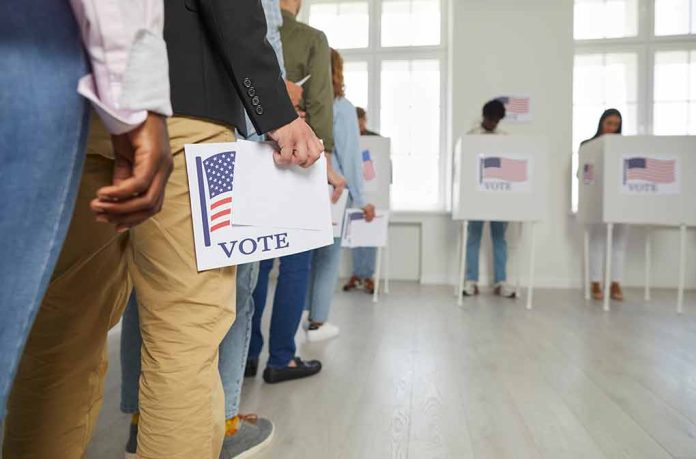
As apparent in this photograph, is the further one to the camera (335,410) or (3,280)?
(335,410)

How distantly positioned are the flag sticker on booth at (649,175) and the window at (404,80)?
5.90 feet

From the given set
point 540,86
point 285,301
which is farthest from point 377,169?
point 285,301

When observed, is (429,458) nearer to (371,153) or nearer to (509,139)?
(509,139)

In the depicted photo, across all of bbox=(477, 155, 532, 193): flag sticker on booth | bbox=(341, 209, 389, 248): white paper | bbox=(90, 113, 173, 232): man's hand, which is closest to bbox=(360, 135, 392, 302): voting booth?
bbox=(341, 209, 389, 248): white paper

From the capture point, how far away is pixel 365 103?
4871mm

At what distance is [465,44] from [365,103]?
1039 millimetres

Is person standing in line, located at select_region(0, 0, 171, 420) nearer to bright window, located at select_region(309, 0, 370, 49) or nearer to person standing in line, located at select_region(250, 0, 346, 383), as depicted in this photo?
person standing in line, located at select_region(250, 0, 346, 383)

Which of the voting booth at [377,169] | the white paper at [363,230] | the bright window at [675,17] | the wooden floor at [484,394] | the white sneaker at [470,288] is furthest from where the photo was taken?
the bright window at [675,17]

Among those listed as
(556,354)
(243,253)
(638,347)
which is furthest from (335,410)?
(638,347)

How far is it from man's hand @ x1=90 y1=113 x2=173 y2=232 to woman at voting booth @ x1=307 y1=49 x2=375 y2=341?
1.64m

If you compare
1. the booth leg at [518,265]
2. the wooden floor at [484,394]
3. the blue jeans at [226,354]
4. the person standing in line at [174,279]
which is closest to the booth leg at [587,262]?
the booth leg at [518,265]

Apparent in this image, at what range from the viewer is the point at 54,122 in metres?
0.42

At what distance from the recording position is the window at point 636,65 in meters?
4.43

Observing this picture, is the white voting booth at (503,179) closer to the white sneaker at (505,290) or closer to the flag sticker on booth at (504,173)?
the flag sticker on booth at (504,173)
